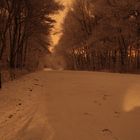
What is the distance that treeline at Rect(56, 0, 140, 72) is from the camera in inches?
916

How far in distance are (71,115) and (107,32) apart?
72.3 ft

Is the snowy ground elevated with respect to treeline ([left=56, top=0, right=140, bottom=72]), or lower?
lower

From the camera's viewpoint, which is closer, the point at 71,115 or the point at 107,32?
the point at 71,115

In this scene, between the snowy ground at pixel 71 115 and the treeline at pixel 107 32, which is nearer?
the snowy ground at pixel 71 115

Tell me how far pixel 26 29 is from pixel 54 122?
52.1 ft

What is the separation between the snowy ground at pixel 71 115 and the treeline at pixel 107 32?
48.9ft

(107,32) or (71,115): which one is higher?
(107,32)

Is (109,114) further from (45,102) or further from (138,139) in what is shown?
(45,102)

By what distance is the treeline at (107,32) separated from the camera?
2327 centimetres

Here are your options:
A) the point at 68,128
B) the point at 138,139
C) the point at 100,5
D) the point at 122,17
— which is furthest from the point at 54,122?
the point at 100,5

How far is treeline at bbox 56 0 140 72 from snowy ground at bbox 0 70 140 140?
14890 mm

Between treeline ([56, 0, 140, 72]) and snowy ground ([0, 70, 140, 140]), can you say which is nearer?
snowy ground ([0, 70, 140, 140])

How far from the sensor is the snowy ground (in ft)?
17.2

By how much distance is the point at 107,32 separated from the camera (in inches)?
1087
